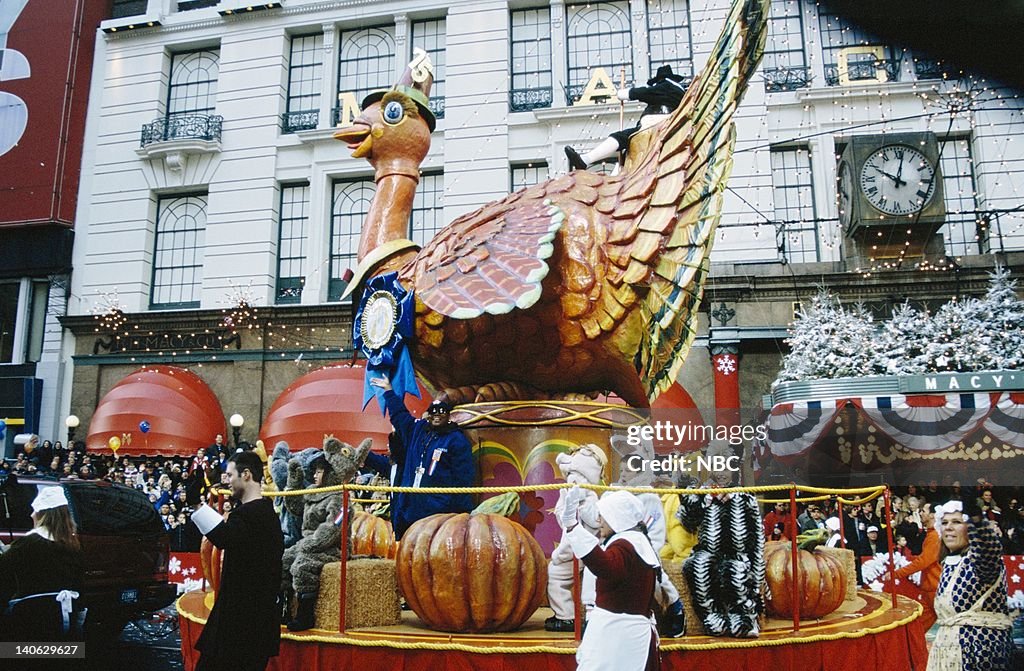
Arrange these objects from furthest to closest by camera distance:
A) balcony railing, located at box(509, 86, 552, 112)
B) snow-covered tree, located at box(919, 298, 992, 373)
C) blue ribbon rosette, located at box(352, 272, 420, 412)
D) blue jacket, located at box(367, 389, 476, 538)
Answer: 1. balcony railing, located at box(509, 86, 552, 112)
2. snow-covered tree, located at box(919, 298, 992, 373)
3. blue ribbon rosette, located at box(352, 272, 420, 412)
4. blue jacket, located at box(367, 389, 476, 538)

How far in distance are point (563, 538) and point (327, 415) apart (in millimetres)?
11817

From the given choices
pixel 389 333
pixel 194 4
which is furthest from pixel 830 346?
pixel 194 4

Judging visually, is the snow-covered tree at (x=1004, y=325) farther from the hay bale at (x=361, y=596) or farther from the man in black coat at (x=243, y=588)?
the man in black coat at (x=243, y=588)

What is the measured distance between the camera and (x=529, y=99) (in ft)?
62.4

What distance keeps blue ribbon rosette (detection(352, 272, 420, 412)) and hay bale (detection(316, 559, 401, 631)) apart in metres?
1.60

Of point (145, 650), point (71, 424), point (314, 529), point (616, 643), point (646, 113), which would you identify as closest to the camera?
point (616, 643)

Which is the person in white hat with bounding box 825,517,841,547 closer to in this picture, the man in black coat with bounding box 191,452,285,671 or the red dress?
the red dress

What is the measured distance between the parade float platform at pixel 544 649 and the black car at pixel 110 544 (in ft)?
18.0

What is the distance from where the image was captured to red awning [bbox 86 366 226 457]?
54.9 ft

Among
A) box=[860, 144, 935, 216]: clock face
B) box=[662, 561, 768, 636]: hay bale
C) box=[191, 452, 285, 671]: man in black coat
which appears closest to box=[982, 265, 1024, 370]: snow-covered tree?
box=[860, 144, 935, 216]: clock face

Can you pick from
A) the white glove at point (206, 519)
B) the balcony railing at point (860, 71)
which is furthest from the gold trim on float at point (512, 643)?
the balcony railing at point (860, 71)

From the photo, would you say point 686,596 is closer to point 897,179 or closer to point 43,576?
point 43,576

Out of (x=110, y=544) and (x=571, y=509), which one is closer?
(x=571, y=509)

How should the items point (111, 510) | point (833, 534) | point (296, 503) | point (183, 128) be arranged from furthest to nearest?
point (183, 128) < point (833, 534) < point (111, 510) < point (296, 503)
